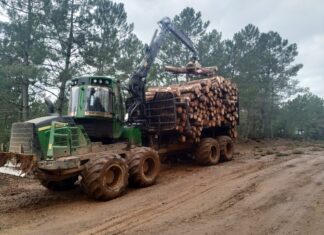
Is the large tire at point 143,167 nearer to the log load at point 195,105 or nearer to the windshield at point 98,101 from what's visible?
the windshield at point 98,101

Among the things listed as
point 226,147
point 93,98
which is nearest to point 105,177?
point 93,98

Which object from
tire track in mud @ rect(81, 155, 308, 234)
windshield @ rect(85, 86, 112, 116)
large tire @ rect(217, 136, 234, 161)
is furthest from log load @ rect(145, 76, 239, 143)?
windshield @ rect(85, 86, 112, 116)

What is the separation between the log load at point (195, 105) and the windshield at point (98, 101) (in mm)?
2764

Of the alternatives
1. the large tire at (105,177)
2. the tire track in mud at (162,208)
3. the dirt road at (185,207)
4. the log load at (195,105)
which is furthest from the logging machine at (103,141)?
the tire track in mud at (162,208)

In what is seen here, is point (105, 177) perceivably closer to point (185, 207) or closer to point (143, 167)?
point (143, 167)

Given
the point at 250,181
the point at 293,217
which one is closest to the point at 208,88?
the point at 250,181

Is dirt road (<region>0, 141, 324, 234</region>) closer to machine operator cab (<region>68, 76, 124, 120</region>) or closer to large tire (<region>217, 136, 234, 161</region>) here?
machine operator cab (<region>68, 76, 124, 120</region>)

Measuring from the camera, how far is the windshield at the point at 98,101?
9415 millimetres

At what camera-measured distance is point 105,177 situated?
26.7ft

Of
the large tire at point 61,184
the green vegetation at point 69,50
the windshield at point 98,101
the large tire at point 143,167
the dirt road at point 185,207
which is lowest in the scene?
the dirt road at point 185,207

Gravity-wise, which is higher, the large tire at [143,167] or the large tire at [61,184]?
the large tire at [143,167]

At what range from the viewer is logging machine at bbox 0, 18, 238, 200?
310 inches

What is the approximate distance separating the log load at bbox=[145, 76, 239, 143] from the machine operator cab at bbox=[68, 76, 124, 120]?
2.58 m

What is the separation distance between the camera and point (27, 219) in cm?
690
